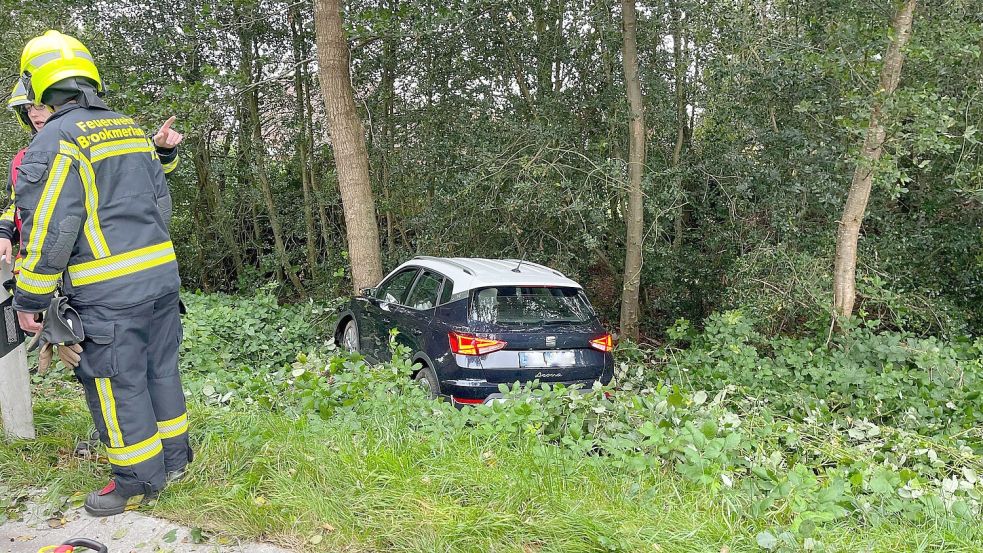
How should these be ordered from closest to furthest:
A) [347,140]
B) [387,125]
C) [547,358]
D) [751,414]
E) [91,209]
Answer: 1. [91,209]
2. [751,414]
3. [547,358]
4. [347,140]
5. [387,125]

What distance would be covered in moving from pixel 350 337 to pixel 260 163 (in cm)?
648

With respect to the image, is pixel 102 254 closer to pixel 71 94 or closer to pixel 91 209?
pixel 91 209

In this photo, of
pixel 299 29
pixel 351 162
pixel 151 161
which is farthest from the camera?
pixel 299 29

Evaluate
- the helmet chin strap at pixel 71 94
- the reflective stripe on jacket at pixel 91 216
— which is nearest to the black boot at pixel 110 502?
the reflective stripe on jacket at pixel 91 216

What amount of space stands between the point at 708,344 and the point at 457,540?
228 inches

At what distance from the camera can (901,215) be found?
9555 millimetres

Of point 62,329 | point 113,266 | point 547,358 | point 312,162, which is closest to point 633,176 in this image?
point 547,358

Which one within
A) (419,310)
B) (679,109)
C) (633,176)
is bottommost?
(419,310)

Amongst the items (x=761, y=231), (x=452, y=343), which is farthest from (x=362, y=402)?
(x=761, y=231)

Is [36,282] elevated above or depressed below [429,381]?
above

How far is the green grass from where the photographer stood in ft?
9.37

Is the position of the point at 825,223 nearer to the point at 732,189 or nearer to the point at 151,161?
the point at 732,189

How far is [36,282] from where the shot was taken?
2.99 metres

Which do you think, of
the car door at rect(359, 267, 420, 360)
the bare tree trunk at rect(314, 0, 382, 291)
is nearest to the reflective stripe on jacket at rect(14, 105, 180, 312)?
the car door at rect(359, 267, 420, 360)
